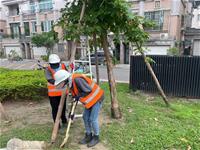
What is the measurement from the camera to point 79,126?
421 centimetres

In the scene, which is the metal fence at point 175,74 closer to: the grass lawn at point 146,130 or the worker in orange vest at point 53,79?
the grass lawn at point 146,130

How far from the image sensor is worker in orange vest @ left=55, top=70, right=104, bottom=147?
3.11 metres

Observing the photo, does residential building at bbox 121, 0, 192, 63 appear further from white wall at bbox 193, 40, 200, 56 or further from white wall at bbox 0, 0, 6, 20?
white wall at bbox 0, 0, 6, 20

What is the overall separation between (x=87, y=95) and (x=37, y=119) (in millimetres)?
2073

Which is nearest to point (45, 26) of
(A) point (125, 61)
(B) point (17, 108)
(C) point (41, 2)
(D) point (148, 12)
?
(C) point (41, 2)

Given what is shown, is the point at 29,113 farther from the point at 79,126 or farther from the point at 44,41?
the point at 44,41

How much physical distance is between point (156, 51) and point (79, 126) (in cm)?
1688

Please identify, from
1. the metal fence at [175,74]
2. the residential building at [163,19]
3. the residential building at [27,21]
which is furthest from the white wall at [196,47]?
the metal fence at [175,74]

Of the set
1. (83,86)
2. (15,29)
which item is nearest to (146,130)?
(83,86)

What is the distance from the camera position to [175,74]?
666 cm

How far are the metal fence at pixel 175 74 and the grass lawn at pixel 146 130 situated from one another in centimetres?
155

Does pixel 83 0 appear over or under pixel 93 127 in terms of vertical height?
over

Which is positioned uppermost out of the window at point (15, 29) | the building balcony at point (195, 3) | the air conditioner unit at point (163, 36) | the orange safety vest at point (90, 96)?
the building balcony at point (195, 3)

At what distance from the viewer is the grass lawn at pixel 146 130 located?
3.51 m
